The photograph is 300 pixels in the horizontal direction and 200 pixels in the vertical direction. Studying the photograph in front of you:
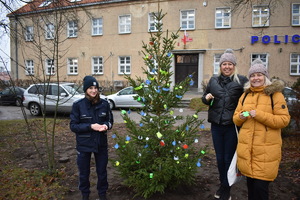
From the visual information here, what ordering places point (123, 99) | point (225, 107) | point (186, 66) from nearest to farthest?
point (225, 107), point (123, 99), point (186, 66)

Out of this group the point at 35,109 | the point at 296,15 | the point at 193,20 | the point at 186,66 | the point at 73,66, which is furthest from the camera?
the point at 73,66

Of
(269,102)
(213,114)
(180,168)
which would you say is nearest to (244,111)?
(269,102)

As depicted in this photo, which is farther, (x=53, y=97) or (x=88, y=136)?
(x=53, y=97)

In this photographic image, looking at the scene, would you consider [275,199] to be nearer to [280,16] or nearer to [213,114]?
[213,114]

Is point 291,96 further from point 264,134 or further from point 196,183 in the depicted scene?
point 264,134

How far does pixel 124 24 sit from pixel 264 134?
2118 centimetres

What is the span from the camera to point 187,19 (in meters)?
20.1

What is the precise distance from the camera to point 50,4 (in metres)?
7.33

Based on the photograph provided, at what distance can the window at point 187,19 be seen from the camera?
65.8 feet

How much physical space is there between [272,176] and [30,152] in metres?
5.22

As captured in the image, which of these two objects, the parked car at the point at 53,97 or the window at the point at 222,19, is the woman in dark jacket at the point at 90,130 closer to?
the parked car at the point at 53,97

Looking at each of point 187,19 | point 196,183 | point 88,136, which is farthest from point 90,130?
point 187,19

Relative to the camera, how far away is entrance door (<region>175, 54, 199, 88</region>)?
20.8m

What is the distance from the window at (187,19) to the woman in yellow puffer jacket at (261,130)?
18471mm
